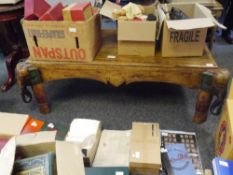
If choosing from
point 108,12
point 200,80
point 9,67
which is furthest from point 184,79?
point 9,67

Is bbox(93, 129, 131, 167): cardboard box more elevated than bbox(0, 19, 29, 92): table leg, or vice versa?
bbox(0, 19, 29, 92): table leg

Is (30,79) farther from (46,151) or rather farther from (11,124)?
(46,151)

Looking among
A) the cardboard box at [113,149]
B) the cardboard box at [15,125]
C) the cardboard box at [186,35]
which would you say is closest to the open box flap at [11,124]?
the cardboard box at [15,125]

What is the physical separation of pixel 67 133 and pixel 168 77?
27.8 inches

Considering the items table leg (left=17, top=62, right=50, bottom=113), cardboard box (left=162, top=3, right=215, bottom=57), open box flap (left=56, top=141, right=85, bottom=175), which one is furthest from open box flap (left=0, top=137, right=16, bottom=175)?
cardboard box (left=162, top=3, right=215, bottom=57)

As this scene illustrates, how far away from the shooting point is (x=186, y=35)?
1.42 meters

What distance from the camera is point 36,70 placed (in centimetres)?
153

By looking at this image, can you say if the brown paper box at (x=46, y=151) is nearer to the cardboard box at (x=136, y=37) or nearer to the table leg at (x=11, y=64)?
the cardboard box at (x=136, y=37)

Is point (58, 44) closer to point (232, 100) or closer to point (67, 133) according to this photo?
point (67, 133)

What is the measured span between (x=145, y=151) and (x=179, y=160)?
25 cm

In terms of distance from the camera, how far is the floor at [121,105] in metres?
1.62

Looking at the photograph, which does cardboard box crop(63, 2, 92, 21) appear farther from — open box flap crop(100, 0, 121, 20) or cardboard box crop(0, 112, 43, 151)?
cardboard box crop(0, 112, 43, 151)

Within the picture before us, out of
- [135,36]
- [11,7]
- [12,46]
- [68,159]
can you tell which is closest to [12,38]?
[12,46]

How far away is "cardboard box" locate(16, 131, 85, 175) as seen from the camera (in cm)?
86
